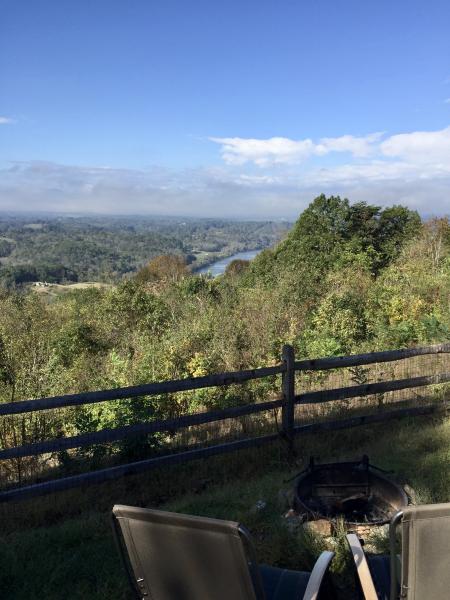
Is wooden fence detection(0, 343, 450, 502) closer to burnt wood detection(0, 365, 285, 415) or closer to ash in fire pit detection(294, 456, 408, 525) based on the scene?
burnt wood detection(0, 365, 285, 415)

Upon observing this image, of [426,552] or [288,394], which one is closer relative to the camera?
[426,552]

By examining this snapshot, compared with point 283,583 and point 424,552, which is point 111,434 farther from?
point 424,552

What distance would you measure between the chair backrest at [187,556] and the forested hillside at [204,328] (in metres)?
2.41

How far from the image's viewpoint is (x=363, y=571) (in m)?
2.03

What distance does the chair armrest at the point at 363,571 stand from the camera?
1913 millimetres

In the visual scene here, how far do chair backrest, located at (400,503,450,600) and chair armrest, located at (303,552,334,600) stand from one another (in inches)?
13.7

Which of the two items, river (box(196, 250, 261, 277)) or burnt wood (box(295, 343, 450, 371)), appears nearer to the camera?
burnt wood (box(295, 343, 450, 371))

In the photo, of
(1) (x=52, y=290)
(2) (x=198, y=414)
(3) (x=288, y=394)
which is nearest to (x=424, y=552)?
(2) (x=198, y=414)

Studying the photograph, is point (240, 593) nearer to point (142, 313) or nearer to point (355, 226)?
point (142, 313)

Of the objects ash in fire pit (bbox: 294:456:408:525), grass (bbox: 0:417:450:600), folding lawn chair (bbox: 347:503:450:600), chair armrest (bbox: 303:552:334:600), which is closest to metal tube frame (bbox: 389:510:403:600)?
folding lawn chair (bbox: 347:503:450:600)

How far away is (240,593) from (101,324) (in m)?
12.6

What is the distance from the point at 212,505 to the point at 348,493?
110cm

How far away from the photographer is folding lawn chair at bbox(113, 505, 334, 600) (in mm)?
1591

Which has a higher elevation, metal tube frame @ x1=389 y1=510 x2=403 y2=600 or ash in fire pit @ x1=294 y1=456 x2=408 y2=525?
metal tube frame @ x1=389 y1=510 x2=403 y2=600
